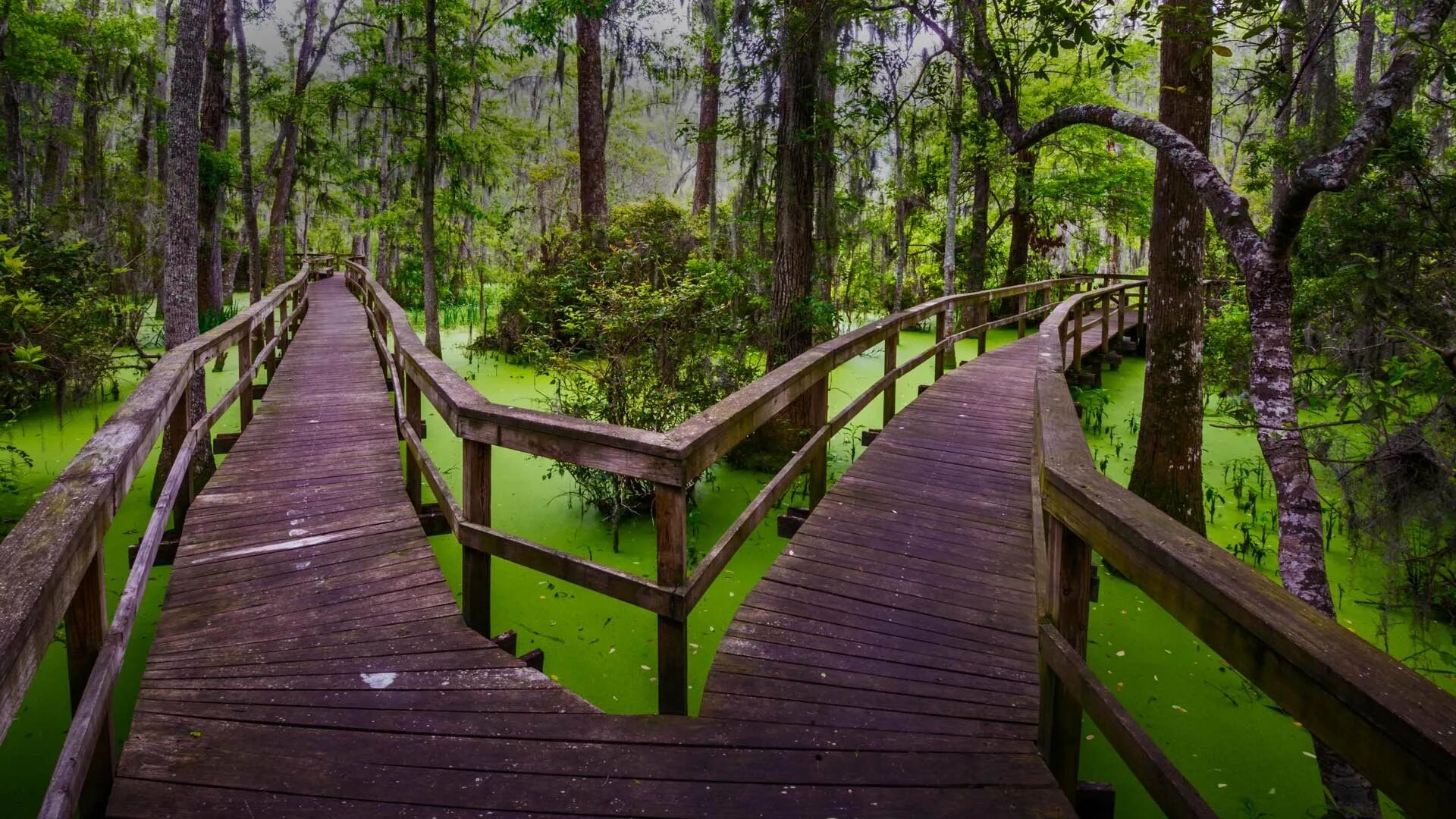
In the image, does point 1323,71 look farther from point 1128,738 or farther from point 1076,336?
point 1128,738

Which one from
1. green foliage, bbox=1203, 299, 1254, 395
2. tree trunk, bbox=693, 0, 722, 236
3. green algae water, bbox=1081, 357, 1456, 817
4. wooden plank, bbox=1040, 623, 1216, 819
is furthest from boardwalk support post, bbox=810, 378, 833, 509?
tree trunk, bbox=693, 0, 722, 236

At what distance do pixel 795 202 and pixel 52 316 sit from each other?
21.4ft

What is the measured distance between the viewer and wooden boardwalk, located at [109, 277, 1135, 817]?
1.99m

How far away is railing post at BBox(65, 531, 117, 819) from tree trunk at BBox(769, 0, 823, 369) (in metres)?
5.82

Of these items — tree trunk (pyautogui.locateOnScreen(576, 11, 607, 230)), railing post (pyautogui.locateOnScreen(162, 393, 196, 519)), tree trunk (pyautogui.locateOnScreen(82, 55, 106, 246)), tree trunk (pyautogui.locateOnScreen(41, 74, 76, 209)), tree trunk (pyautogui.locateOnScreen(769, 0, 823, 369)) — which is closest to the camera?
railing post (pyautogui.locateOnScreen(162, 393, 196, 519))

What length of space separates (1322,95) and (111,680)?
16.6m

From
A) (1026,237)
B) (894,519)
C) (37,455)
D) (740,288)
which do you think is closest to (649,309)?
(740,288)

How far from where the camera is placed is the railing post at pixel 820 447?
4840 mm

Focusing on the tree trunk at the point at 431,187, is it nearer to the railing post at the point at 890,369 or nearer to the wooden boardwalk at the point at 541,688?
the railing post at the point at 890,369

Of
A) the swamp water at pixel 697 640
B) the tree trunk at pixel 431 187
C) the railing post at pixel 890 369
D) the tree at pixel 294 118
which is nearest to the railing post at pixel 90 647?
the swamp water at pixel 697 640

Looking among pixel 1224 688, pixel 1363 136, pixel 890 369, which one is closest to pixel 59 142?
pixel 890 369

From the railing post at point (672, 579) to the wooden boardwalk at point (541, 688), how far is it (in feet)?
0.48

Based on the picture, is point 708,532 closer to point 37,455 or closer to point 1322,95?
point 37,455

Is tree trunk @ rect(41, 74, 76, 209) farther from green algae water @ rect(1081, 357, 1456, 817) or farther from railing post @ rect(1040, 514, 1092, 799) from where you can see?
railing post @ rect(1040, 514, 1092, 799)
